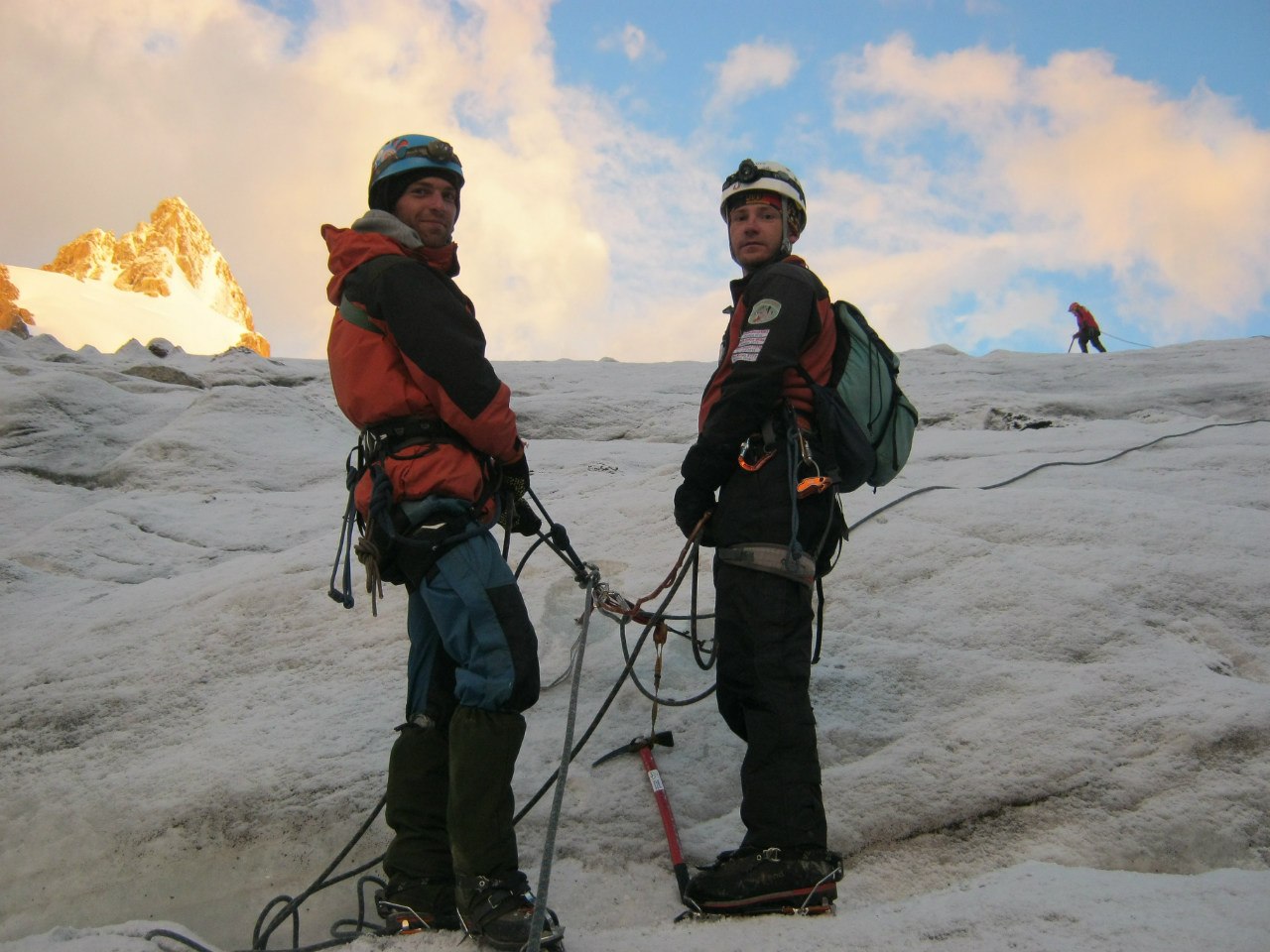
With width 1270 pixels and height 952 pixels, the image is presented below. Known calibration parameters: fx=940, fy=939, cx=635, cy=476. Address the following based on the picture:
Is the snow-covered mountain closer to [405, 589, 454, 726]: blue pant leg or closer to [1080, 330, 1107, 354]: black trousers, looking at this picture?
[1080, 330, 1107, 354]: black trousers

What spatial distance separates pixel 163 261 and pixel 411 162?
16227 centimetres

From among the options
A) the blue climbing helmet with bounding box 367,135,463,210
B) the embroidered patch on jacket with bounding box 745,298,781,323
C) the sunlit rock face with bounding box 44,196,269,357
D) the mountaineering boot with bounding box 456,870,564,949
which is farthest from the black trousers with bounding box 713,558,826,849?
the sunlit rock face with bounding box 44,196,269,357

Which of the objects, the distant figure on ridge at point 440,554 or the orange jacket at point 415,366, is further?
the orange jacket at point 415,366

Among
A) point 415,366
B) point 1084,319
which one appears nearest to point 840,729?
point 415,366

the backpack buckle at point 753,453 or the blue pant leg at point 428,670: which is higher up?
the backpack buckle at point 753,453

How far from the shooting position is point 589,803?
11.4 ft

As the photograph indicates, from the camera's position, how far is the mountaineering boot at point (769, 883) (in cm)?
277

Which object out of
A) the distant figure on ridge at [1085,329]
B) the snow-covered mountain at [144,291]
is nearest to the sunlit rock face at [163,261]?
the snow-covered mountain at [144,291]

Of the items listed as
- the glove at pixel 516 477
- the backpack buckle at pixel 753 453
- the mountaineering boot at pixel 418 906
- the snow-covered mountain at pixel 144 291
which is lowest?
the mountaineering boot at pixel 418 906

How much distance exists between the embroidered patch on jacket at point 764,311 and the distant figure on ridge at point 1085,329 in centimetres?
2396

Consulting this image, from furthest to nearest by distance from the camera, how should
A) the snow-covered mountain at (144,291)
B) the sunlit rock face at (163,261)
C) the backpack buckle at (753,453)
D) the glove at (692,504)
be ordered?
the sunlit rock face at (163,261) < the snow-covered mountain at (144,291) < the glove at (692,504) < the backpack buckle at (753,453)

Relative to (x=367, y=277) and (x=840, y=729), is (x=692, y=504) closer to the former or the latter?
(x=840, y=729)

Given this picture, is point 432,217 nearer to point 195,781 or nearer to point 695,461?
point 695,461

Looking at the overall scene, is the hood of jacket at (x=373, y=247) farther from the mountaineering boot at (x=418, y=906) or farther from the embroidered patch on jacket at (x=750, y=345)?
the mountaineering boot at (x=418, y=906)
